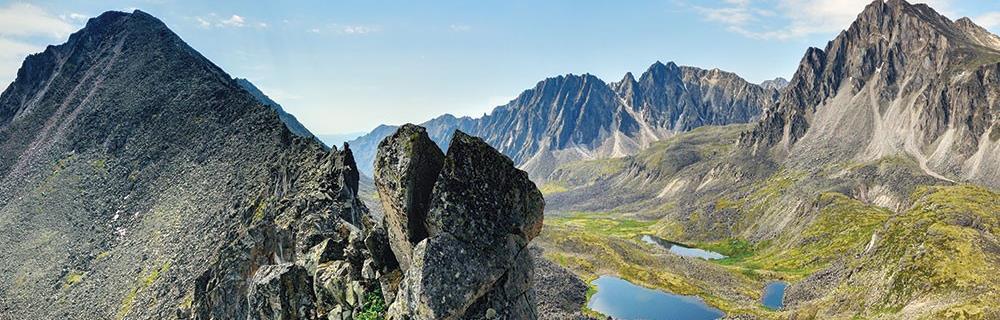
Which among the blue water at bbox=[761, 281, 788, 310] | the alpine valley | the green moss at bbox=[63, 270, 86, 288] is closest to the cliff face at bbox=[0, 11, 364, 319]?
the green moss at bbox=[63, 270, 86, 288]

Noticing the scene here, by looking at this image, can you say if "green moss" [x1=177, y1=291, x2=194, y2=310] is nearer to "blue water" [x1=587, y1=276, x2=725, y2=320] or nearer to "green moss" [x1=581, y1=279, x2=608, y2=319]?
"green moss" [x1=581, y1=279, x2=608, y2=319]

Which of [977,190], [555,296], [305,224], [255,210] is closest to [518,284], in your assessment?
[305,224]

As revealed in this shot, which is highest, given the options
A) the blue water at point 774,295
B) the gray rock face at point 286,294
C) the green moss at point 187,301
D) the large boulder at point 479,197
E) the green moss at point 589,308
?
the large boulder at point 479,197

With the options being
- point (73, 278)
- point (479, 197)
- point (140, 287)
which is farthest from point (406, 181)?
point (73, 278)

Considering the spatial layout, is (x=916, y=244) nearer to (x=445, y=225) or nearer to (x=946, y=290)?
(x=946, y=290)

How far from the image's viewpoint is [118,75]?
16875cm

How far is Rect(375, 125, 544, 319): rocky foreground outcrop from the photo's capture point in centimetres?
2795

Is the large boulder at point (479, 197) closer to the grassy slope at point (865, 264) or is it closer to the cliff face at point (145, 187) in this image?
the cliff face at point (145, 187)

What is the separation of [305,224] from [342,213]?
7.27 metres

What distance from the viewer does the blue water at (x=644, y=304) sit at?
129625 mm

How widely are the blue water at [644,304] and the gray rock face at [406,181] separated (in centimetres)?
10233

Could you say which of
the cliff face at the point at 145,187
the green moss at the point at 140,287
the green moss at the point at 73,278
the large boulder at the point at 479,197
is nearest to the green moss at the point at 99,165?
the cliff face at the point at 145,187

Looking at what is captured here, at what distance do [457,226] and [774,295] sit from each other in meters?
139

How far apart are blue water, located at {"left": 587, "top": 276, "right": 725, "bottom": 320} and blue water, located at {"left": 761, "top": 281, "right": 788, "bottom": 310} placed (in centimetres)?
1515
